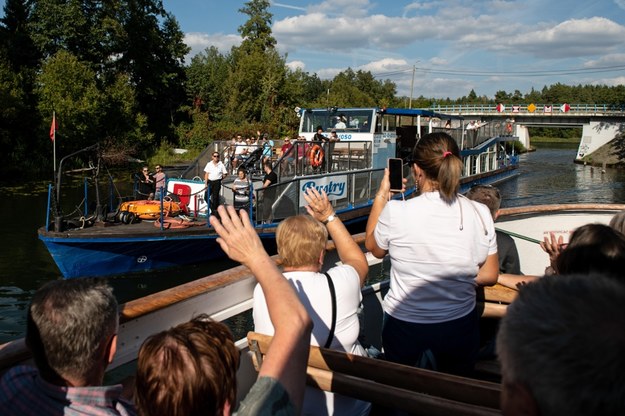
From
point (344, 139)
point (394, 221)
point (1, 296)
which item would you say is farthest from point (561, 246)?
point (344, 139)

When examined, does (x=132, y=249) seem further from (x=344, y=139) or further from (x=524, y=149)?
(x=524, y=149)

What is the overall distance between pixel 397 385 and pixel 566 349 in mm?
1289

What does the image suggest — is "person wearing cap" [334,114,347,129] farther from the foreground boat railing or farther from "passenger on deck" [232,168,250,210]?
the foreground boat railing

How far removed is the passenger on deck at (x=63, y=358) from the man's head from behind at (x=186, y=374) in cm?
30

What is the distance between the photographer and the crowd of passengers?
3.61 ft

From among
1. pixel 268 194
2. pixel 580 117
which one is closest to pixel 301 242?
pixel 268 194

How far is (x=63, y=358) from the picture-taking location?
1.78m

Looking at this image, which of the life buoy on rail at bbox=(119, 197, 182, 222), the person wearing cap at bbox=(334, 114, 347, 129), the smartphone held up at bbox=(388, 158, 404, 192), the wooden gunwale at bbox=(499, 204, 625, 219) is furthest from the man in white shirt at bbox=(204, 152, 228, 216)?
the smartphone held up at bbox=(388, 158, 404, 192)

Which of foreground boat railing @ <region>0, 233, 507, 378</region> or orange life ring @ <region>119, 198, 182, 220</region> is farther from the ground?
foreground boat railing @ <region>0, 233, 507, 378</region>

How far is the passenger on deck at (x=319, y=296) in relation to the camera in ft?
8.35

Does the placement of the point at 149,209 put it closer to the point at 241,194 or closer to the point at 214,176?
the point at 214,176

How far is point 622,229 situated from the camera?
2.51 meters

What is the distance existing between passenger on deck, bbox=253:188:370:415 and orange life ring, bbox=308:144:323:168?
10989mm

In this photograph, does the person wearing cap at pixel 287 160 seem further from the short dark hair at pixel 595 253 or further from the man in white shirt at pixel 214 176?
the short dark hair at pixel 595 253
